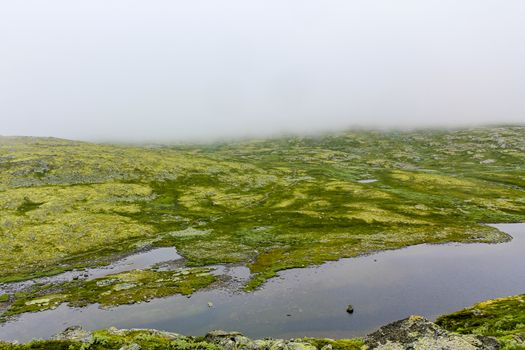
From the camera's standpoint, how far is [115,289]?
64.3 metres

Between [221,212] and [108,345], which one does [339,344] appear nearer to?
[108,345]

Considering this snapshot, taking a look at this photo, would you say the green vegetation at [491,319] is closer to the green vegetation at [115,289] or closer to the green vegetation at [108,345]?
the green vegetation at [108,345]

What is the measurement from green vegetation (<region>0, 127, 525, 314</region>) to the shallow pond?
7.22m

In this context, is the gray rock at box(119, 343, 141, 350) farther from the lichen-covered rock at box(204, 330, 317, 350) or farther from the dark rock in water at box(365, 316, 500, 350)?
the dark rock in water at box(365, 316, 500, 350)

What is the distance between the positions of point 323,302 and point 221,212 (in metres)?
68.8

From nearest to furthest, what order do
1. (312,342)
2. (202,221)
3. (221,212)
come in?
(312,342)
(202,221)
(221,212)

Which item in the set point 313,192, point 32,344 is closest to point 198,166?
point 313,192

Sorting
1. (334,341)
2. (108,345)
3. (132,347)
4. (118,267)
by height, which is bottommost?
(118,267)

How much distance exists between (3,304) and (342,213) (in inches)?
3394

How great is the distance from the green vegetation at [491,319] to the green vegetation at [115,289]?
4062cm

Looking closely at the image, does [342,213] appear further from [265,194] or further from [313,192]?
[265,194]

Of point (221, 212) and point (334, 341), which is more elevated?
point (334, 341)

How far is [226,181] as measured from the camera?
551 feet

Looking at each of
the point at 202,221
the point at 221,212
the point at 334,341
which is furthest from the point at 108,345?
the point at 221,212
